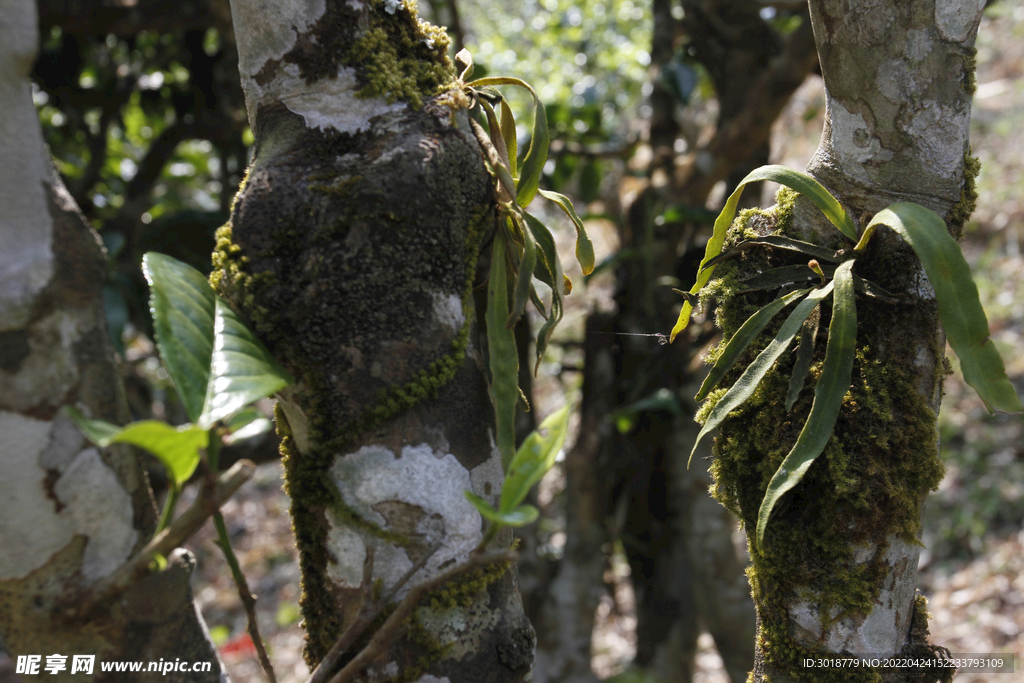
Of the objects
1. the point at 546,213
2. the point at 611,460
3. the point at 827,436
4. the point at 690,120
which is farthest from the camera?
the point at 546,213

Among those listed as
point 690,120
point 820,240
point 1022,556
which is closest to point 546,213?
point 690,120

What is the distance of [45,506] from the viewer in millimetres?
516

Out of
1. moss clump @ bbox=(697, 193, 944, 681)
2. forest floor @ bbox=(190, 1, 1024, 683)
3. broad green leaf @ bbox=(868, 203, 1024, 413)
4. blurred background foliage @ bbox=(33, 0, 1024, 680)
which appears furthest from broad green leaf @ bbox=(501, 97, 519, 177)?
forest floor @ bbox=(190, 1, 1024, 683)

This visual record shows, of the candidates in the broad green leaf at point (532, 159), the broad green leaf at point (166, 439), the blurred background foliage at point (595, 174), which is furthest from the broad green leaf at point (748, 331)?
the blurred background foliage at point (595, 174)

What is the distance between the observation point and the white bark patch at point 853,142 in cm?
69

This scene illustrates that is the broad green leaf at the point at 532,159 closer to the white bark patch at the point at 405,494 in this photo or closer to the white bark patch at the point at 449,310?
the white bark patch at the point at 449,310

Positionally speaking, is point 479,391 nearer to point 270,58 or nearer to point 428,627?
point 428,627

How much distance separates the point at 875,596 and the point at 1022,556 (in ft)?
7.72

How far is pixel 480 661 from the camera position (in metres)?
0.62

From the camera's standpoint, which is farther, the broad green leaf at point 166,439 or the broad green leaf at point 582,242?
the broad green leaf at point 582,242

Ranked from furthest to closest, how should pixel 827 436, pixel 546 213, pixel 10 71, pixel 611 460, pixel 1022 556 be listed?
pixel 546 213 → pixel 1022 556 → pixel 611 460 → pixel 827 436 → pixel 10 71

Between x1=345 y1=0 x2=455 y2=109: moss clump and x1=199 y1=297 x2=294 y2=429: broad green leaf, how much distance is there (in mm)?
238

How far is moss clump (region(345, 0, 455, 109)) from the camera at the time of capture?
2.08 feet

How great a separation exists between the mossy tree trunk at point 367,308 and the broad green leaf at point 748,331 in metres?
0.25
